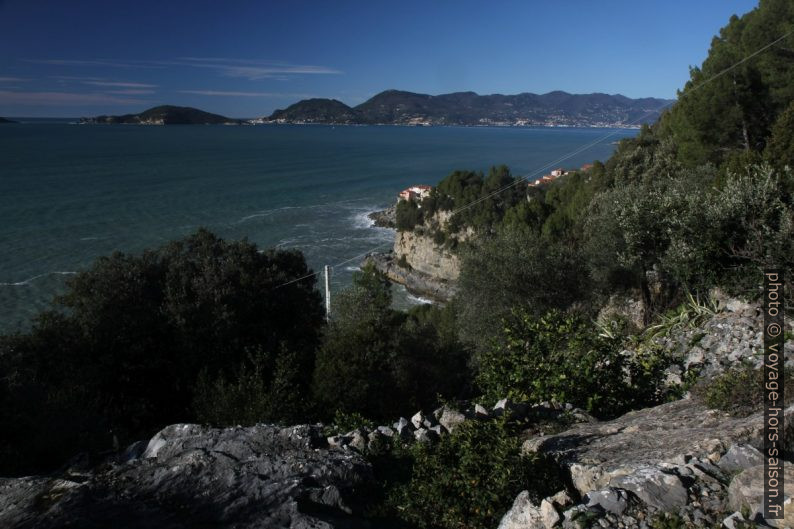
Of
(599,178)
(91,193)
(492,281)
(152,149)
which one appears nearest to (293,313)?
(492,281)

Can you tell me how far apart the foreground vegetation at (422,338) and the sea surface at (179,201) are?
21591 mm

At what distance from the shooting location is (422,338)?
1371cm

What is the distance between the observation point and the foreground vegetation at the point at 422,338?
24.2 ft

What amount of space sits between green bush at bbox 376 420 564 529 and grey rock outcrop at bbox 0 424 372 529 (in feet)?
1.86

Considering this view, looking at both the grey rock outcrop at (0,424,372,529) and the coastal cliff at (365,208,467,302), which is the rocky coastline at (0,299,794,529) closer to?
the grey rock outcrop at (0,424,372,529)

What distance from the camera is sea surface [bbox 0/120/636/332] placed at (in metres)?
46.5

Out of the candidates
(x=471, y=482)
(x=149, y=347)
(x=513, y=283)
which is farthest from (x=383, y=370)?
(x=471, y=482)

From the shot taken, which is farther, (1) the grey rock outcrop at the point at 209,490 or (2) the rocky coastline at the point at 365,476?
(1) the grey rock outcrop at the point at 209,490

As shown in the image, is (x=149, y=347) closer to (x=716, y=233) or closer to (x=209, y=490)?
(x=209, y=490)

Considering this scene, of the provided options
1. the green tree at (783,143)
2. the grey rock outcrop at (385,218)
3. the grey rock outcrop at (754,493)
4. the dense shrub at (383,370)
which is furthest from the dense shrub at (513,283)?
the grey rock outcrop at (385,218)

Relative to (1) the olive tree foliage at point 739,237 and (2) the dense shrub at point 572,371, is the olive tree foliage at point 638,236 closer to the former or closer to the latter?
(1) the olive tree foliage at point 739,237

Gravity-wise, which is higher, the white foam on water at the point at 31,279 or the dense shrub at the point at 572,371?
the dense shrub at the point at 572,371

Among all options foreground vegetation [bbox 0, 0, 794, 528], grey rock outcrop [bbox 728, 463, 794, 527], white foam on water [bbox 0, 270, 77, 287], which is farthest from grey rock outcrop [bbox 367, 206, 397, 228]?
grey rock outcrop [bbox 728, 463, 794, 527]

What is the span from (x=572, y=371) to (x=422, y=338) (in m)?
6.03
